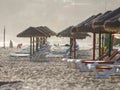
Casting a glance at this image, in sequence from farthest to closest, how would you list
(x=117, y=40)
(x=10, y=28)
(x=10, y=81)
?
(x=10, y=28) → (x=117, y=40) → (x=10, y=81)

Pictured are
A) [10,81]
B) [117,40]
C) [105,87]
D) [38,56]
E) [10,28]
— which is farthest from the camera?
[10,28]

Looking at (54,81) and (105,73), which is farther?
(105,73)

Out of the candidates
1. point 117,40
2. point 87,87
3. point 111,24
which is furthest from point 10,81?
point 117,40

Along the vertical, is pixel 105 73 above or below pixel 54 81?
above

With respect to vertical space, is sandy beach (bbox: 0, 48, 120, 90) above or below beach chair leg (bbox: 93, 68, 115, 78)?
below

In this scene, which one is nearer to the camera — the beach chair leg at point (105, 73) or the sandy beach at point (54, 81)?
the sandy beach at point (54, 81)

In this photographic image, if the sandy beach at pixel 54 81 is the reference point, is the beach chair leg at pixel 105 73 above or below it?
above

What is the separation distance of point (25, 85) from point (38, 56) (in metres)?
11.1

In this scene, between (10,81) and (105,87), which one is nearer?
(105,87)

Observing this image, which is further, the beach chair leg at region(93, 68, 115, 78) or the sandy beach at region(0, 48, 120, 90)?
the beach chair leg at region(93, 68, 115, 78)

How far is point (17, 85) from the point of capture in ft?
44.8

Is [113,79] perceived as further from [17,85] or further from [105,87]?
[17,85]

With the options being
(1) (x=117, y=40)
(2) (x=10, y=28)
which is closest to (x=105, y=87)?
(1) (x=117, y=40)

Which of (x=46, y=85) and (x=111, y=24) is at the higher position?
(x=111, y=24)
